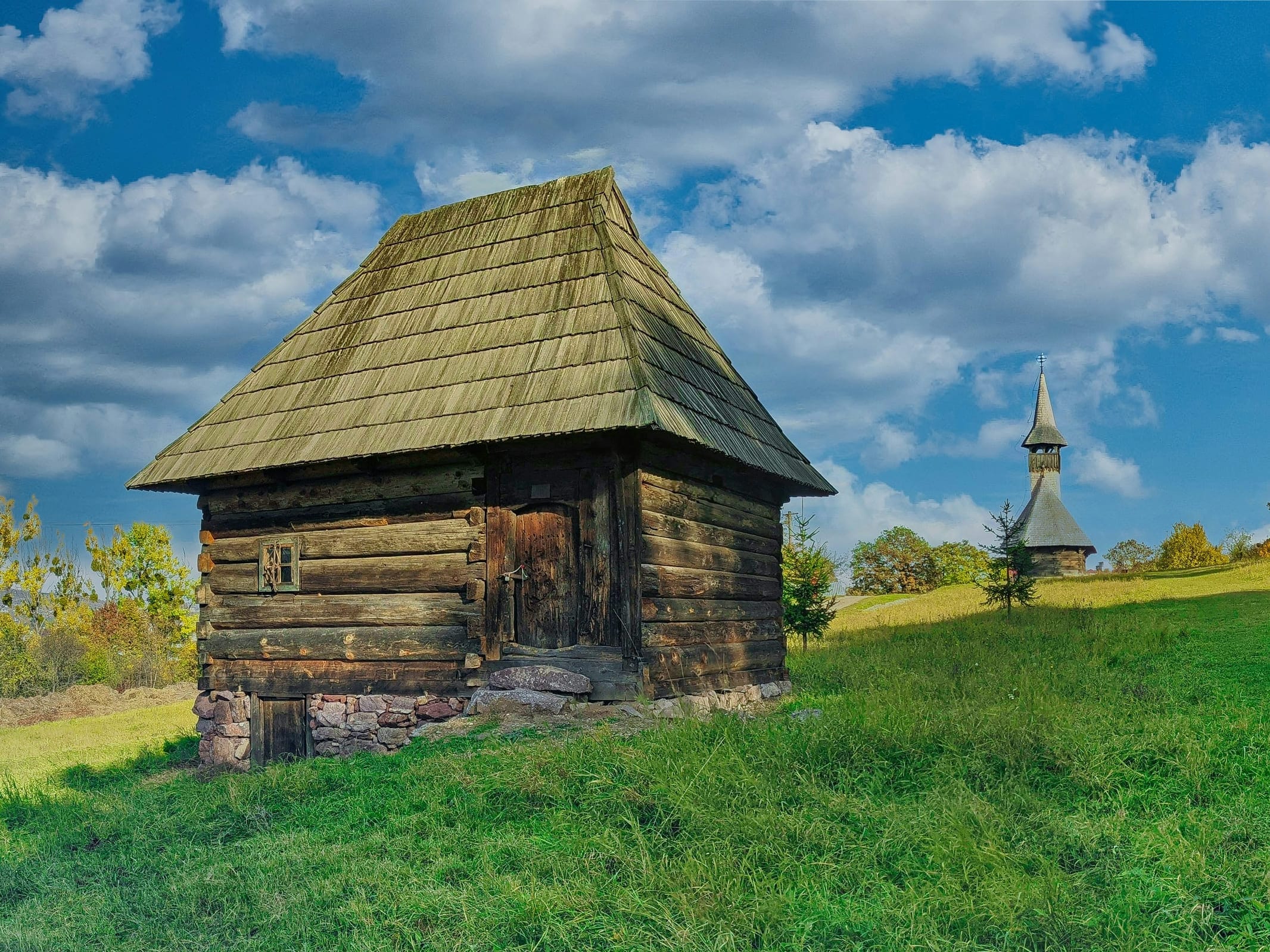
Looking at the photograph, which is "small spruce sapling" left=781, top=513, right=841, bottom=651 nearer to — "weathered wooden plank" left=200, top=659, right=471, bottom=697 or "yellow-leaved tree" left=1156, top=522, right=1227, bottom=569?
"weathered wooden plank" left=200, top=659, right=471, bottom=697

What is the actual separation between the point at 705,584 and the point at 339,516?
467 cm

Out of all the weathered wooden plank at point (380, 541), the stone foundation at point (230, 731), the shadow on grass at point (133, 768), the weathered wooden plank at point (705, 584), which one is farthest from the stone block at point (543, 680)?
the shadow on grass at point (133, 768)

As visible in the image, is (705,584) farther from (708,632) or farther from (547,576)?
(547,576)

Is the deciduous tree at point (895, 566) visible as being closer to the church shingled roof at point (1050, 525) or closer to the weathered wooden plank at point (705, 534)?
the church shingled roof at point (1050, 525)

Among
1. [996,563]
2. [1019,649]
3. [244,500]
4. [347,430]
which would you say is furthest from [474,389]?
[996,563]

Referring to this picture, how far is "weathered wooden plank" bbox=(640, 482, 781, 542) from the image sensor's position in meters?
10.5

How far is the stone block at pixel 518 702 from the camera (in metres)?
9.78

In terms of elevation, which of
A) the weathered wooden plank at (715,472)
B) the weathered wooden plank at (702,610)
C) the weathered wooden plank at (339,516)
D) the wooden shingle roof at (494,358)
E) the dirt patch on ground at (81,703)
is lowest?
the dirt patch on ground at (81,703)

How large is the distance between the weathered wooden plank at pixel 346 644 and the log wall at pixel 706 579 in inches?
88.4

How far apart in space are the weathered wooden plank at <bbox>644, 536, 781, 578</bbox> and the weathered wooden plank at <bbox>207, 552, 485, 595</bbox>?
6.79 feet

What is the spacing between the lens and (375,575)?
11.8 m

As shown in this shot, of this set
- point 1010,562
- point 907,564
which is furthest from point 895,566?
point 1010,562

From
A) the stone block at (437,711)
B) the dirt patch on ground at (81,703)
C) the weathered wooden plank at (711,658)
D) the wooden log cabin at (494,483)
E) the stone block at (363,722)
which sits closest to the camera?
the weathered wooden plank at (711,658)

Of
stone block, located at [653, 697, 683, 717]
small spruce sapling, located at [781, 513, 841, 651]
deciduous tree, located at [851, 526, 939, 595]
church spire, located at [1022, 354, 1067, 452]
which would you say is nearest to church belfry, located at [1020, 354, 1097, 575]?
church spire, located at [1022, 354, 1067, 452]
